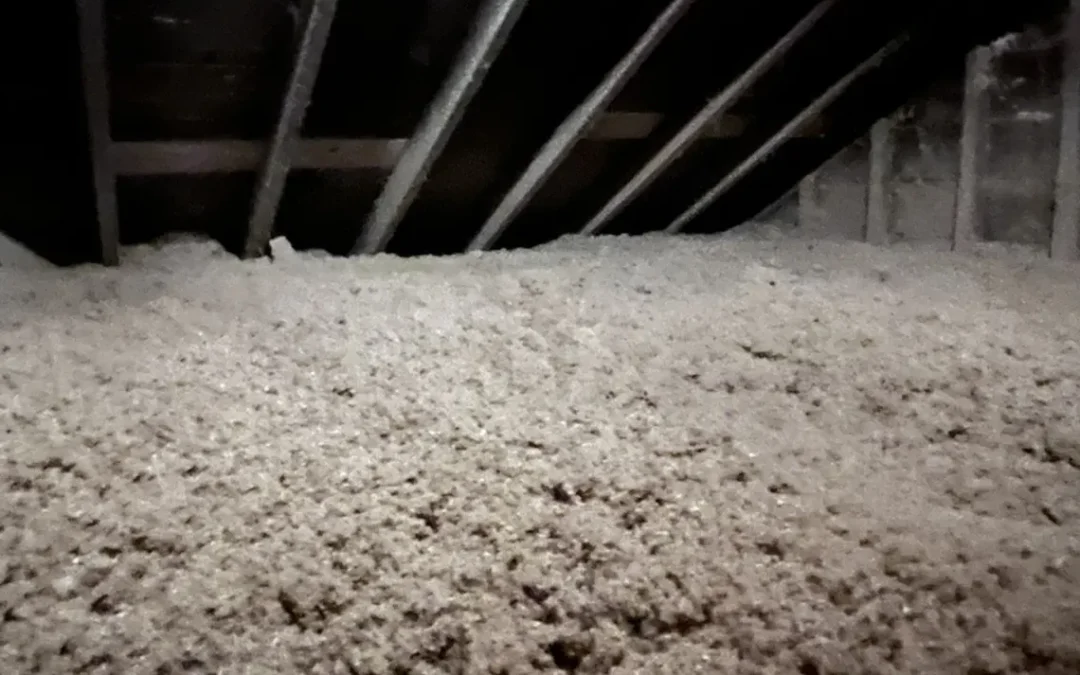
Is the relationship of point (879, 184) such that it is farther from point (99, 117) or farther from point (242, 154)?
point (99, 117)

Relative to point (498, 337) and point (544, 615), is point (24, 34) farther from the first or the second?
point (544, 615)

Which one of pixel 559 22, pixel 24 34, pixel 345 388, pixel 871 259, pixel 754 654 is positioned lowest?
pixel 754 654

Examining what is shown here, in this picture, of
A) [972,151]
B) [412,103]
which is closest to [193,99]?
[412,103]

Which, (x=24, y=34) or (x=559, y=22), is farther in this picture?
(x=559, y=22)

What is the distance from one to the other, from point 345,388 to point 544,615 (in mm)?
632

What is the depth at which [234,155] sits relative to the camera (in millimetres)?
1994

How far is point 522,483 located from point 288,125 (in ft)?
3.76

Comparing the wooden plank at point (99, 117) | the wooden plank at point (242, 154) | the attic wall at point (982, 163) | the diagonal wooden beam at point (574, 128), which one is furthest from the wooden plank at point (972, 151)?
the wooden plank at point (99, 117)

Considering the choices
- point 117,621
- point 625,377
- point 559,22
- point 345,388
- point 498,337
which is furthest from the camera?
point 559,22

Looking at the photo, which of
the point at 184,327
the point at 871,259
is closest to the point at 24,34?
the point at 184,327

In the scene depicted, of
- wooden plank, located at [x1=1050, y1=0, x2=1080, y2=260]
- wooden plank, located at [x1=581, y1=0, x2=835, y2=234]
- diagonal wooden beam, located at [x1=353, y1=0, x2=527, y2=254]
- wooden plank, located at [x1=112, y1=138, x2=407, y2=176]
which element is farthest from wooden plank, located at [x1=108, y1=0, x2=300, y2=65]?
wooden plank, located at [x1=1050, y1=0, x2=1080, y2=260]

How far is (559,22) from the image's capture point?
1.91 meters

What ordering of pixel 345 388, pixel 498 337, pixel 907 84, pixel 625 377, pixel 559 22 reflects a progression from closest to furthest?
pixel 345 388 < pixel 625 377 < pixel 498 337 < pixel 559 22 < pixel 907 84

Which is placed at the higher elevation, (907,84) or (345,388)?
(907,84)
